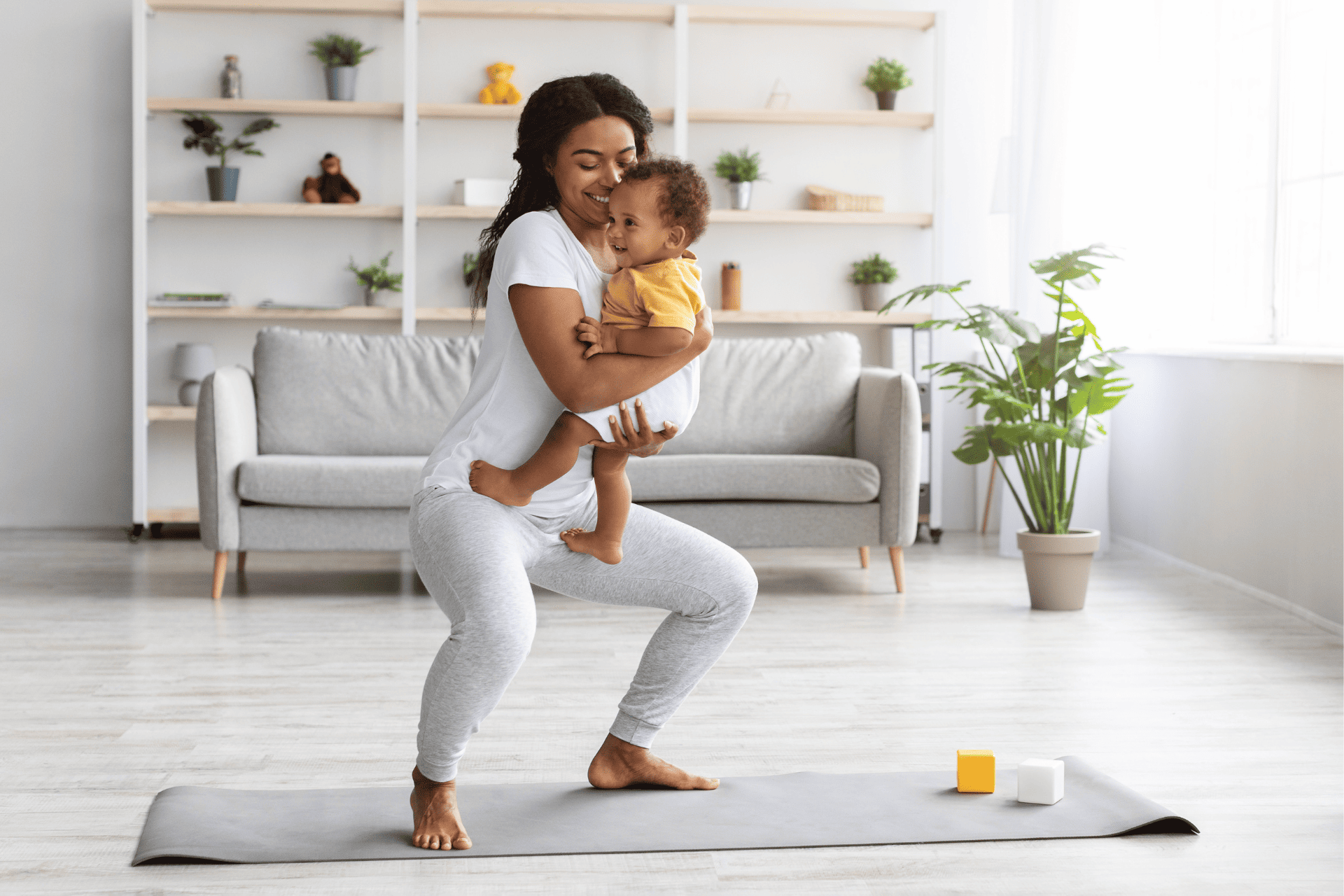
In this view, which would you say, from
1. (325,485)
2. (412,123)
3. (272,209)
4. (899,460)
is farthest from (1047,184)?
(272,209)

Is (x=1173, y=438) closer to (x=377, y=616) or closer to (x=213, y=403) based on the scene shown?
(x=377, y=616)

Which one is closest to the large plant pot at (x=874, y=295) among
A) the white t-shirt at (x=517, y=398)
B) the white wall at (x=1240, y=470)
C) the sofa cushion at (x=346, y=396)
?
the white wall at (x=1240, y=470)

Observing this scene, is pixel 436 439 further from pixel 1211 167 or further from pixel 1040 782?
pixel 1211 167

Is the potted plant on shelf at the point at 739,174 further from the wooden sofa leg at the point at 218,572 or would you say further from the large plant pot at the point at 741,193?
the wooden sofa leg at the point at 218,572

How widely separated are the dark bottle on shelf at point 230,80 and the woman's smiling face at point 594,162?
3885 mm

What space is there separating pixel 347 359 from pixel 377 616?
109cm

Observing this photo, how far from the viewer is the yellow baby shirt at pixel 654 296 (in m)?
1.66

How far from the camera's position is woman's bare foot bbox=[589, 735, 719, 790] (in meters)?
2.02

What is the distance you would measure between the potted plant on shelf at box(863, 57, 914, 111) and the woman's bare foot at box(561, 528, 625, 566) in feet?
13.1

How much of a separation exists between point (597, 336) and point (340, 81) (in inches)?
155

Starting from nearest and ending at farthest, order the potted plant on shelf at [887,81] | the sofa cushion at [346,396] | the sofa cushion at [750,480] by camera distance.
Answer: the sofa cushion at [750,480]
the sofa cushion at [346,396]
the potted plant on shelf at [887,81]

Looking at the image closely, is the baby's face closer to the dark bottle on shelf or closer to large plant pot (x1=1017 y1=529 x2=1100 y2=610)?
large plant pot (x1=1017 y1=529 x2=1100 y2=610)


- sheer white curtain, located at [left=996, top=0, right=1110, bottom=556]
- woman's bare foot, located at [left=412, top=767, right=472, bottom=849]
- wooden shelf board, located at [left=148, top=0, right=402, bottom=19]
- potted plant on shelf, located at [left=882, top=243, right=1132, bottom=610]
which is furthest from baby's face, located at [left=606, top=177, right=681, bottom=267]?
wooden shelf board, located at [left=148, top=0, right=402, bottom=19]

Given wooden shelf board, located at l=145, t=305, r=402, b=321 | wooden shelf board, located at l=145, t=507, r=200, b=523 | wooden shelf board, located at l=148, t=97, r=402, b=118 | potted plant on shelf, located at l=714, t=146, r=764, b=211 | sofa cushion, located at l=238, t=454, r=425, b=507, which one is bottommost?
wooden shelf board, located at l=145, t=507, r=200, b=523
